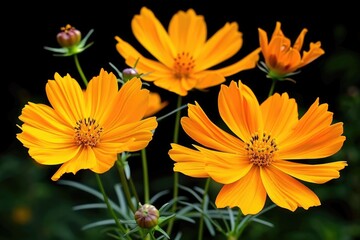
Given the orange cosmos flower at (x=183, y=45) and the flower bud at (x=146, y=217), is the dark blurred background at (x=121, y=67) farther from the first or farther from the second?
the flower bud at (x=146, y=217)

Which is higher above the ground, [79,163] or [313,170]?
[313,170]

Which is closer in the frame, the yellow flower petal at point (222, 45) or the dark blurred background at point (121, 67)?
the yellow flower petal at point (222, 45)

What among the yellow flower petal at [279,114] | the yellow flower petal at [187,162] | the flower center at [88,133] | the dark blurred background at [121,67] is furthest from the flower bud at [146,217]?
the dark blurred background at [121,67]

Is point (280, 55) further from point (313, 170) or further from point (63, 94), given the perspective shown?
point (63, 94)

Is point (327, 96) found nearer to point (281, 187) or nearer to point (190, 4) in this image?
point (190, 4)

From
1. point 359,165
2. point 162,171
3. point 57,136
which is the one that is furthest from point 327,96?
point 57,136

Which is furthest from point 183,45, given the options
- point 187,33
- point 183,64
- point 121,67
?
point 121,67
